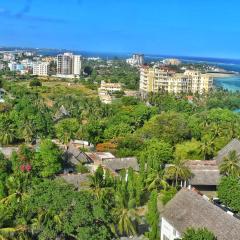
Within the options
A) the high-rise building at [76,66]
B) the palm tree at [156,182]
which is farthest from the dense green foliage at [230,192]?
the high-rise building at [76,66]

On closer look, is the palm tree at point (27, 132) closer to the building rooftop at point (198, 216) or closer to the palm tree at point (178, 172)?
the palm tree at point (178, 172)

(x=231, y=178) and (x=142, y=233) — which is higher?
(x=231, y=178)

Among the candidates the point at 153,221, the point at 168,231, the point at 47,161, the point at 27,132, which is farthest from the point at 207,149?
the point at 168,231

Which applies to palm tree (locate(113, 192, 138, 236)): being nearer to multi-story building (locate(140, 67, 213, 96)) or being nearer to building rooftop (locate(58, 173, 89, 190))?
building rooftop (locate(58, 173, 89, 190))

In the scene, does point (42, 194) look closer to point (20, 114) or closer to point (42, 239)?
point (42, 239)

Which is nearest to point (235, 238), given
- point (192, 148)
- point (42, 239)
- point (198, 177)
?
point (42, 239)

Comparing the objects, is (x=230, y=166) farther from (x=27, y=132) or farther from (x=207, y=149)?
(x=27, y=132)
